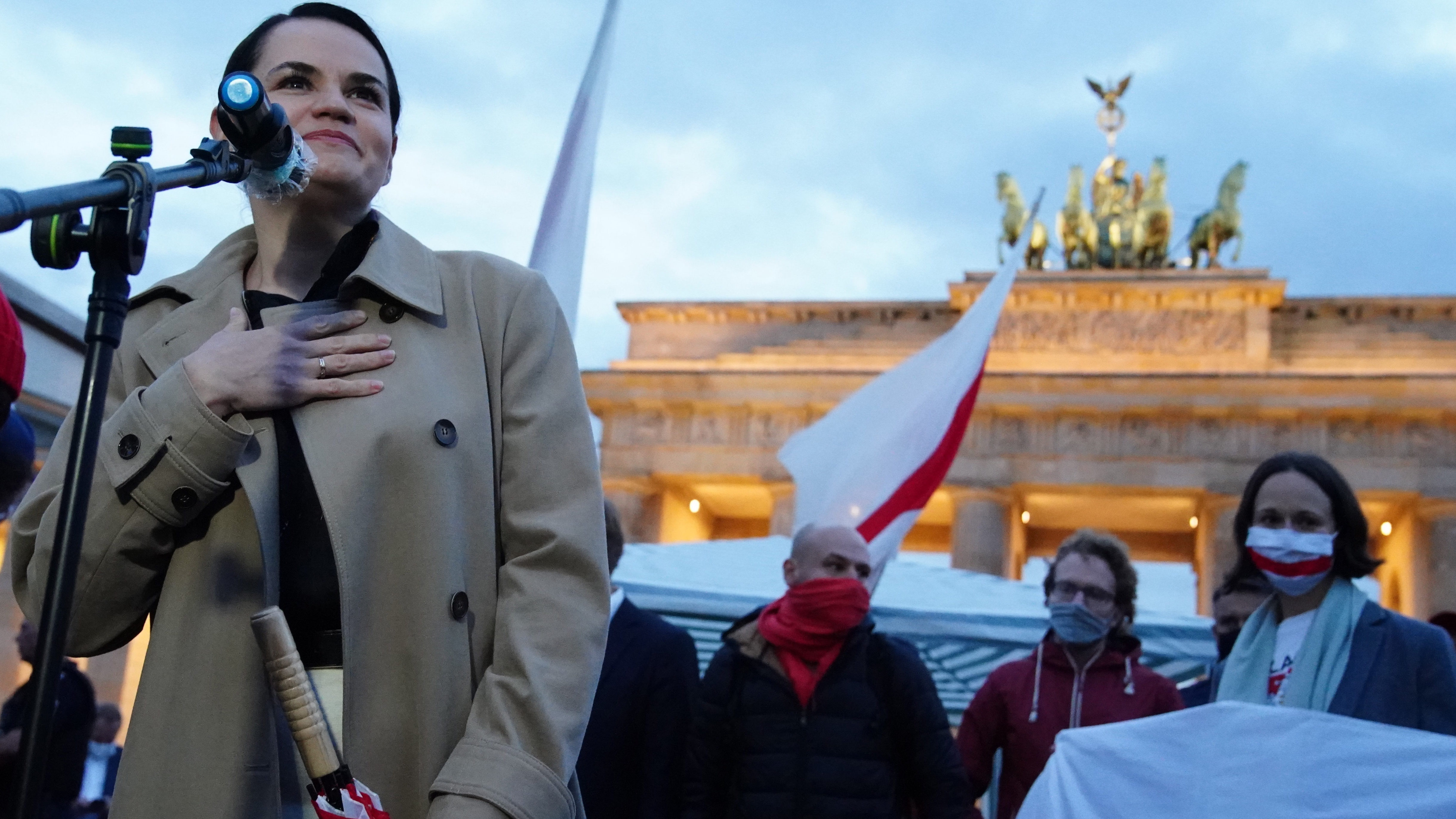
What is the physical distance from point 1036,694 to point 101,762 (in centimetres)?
490

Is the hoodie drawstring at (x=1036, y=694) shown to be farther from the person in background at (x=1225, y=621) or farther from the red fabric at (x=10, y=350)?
the red fabric at (x=10, y=350)

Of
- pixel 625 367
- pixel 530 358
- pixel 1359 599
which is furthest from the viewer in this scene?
pixel 625 367

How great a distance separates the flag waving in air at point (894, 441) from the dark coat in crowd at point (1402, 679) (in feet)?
13.6

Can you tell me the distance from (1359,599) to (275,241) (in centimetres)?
284

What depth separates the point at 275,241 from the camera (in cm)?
203

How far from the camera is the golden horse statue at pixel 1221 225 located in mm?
31172

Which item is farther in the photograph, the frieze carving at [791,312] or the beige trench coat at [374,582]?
the frieze carving at [791,312]

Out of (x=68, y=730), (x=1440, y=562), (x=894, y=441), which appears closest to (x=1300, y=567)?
(x=68, y=730)

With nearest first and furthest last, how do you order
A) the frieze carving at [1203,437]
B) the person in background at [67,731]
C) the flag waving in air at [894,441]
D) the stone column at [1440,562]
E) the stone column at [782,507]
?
the person in background at [67,731] < the flag waving in air at [894,441] < the stone column at [1440,562] < the frieze carving at [1203,437] < the stone column at [782,507]

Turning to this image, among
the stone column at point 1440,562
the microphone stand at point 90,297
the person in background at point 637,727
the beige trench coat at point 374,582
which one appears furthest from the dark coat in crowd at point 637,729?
the stone column at point 1440,562

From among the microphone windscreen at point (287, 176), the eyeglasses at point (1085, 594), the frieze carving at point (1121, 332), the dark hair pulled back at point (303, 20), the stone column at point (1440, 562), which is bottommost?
the stone column at point (1440, 562)

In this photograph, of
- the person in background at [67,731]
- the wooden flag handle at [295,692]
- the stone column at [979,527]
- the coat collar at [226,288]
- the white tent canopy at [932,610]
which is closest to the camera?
the wooden flag handle at [295,692]

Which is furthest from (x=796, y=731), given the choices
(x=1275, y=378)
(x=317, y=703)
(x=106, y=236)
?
(x=1275, y=378)

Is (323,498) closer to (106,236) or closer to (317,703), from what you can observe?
(317,703)
